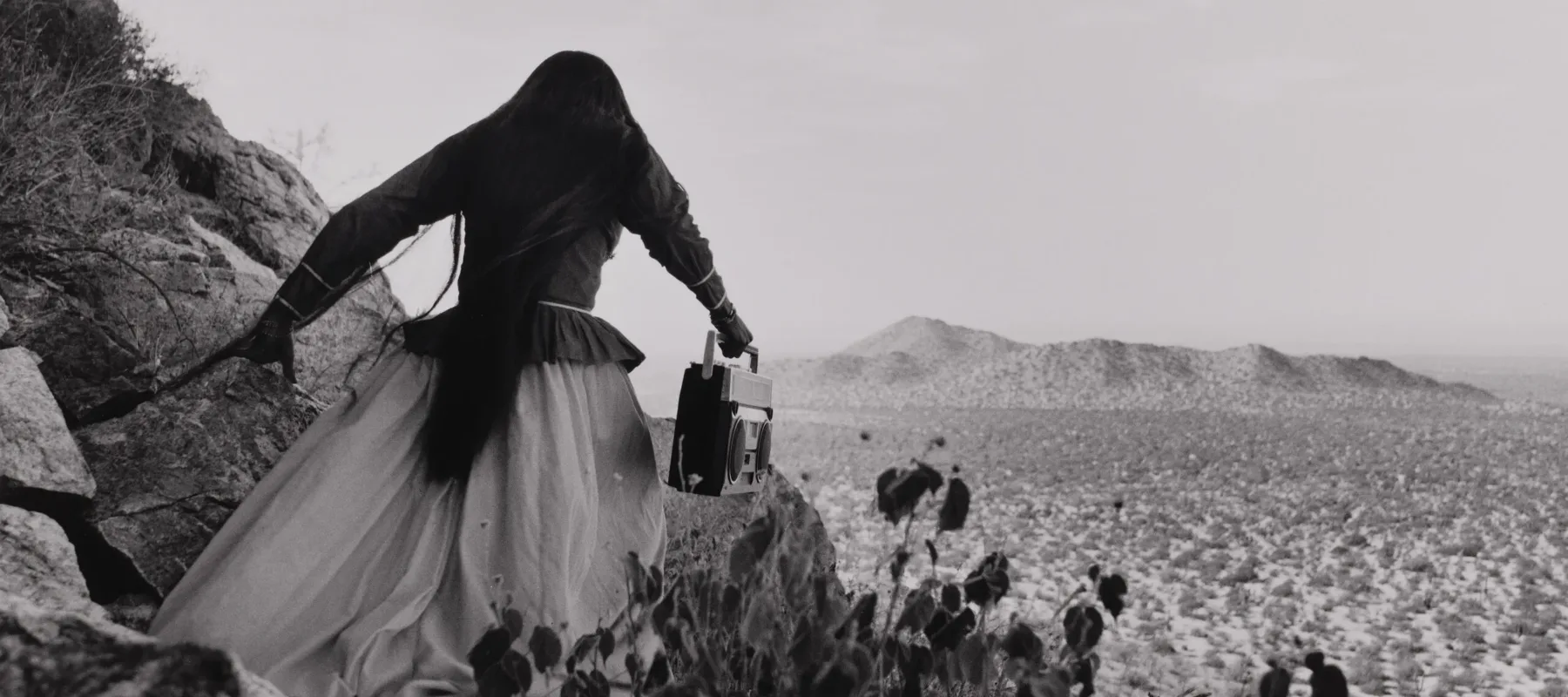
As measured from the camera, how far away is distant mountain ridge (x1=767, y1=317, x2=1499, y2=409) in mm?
34469

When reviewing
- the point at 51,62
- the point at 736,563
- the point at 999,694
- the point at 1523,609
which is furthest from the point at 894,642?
the point at 1523,609

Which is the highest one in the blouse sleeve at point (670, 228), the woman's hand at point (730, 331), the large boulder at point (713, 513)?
the blouse sleeve at point (670, 228)

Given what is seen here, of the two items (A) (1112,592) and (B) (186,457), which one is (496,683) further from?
(B) (186,457)

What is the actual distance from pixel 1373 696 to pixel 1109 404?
27.6 meters

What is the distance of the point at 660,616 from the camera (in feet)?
4.74

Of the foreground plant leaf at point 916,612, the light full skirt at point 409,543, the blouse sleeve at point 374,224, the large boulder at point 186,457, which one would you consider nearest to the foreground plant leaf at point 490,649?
the foreground plant leaf at point 916,612

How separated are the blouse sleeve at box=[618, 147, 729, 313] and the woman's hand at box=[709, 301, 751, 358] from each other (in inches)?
2.1

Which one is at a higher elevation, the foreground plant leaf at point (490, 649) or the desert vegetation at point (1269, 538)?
the foreground plant leaf at point (490, 649)

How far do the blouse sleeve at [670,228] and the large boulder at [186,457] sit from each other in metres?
1.49

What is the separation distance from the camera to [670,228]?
116 inches

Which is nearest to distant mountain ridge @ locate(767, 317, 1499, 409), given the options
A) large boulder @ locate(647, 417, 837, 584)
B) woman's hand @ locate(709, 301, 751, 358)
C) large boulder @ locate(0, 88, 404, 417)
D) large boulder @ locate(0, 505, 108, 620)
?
large boulder @ locate(0, 88, 404, 417)

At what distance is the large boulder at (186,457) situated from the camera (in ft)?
9.98

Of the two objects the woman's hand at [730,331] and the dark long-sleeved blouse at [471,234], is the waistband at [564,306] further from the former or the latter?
the woman's hand at [730,331]

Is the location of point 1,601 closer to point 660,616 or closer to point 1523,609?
point 660,616
